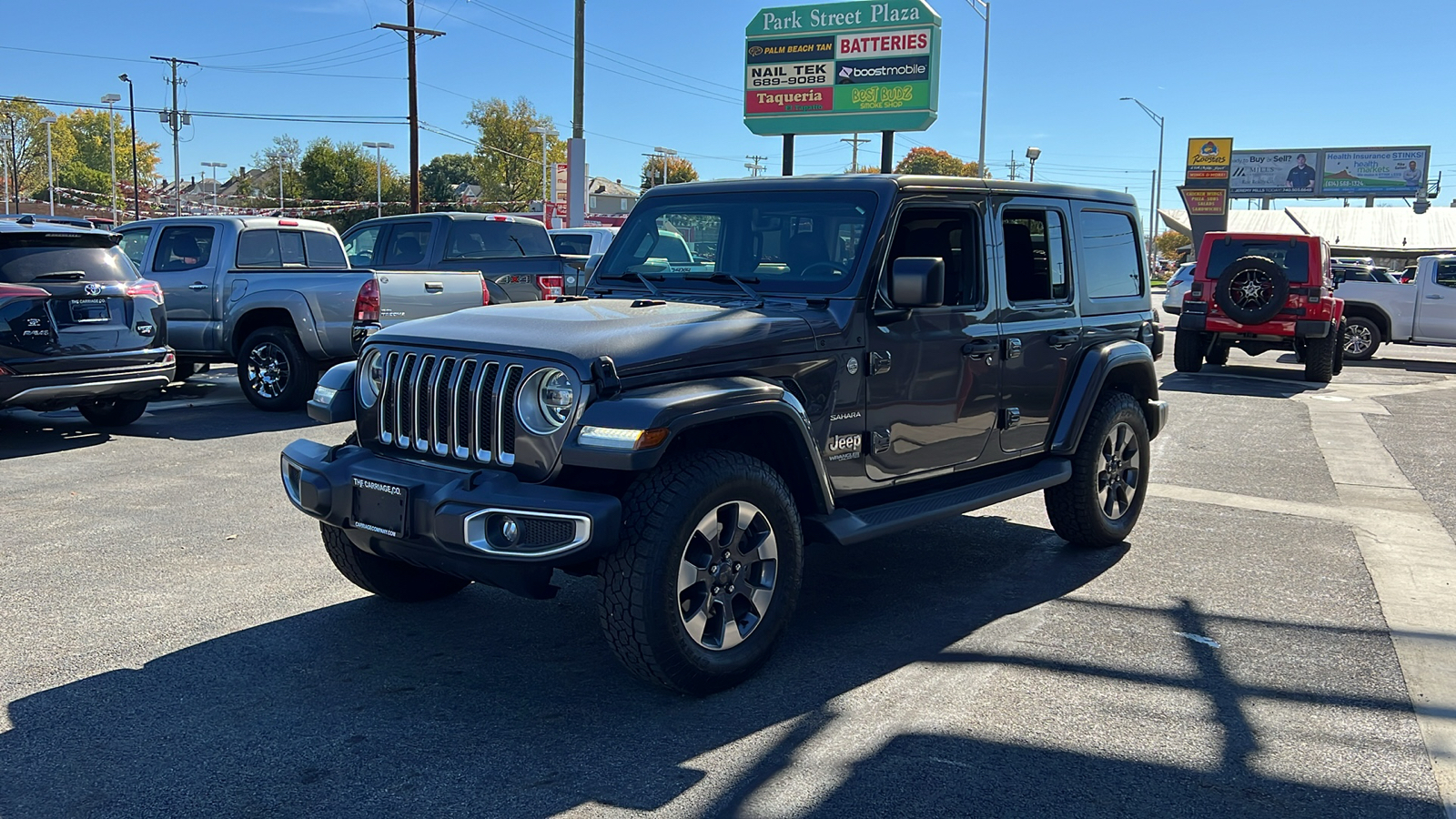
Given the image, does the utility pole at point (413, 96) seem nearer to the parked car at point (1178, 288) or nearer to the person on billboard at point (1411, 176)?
the parked car at point (1178, 288)

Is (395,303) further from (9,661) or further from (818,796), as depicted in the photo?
(818,796)

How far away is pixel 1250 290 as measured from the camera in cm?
1591

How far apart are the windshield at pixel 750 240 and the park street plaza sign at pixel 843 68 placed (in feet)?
90.6

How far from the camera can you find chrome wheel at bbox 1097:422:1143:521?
6.36 metres

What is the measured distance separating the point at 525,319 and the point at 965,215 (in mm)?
2175

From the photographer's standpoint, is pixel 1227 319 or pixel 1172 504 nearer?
pixel 1172 504

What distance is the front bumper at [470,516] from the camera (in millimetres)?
3738

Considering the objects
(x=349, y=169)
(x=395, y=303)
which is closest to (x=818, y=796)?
(x=395, y=303)

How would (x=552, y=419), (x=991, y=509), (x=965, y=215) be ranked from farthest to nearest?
(x=991, y=509)
(x=965, y=215)
(x=552, y=419)

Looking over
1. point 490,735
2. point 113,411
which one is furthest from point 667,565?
point 113,411

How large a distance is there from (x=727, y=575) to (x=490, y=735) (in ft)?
3.18

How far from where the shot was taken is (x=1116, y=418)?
6.30 metres

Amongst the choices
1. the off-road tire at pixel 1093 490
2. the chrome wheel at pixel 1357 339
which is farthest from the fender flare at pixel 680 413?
the chrome wheel at pixel 1357 339

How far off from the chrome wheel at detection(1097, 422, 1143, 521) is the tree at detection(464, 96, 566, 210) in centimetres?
7462
